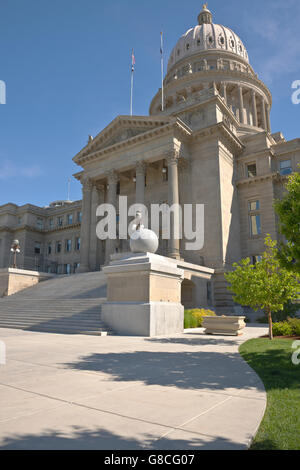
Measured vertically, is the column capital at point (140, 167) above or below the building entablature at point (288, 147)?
below

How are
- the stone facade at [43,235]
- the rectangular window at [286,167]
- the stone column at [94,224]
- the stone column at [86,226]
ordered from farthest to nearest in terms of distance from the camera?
the stone facade at [43,235] → the stone column at [94,224] → the stone column at [86,226] → the rectangular window at [286,167]

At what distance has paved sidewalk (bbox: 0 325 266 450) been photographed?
3.63 m

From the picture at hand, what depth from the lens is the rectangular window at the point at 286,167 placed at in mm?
40269

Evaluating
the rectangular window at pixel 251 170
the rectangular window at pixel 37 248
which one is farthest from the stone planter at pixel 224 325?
the rectangular window at pixel 37 248

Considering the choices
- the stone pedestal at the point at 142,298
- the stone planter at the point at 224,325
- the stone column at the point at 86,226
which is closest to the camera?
the stone pedestal at the point at 142,298

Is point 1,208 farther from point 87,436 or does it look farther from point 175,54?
point 87,436

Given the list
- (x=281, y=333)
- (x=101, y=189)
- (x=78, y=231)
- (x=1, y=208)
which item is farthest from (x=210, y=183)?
(x=1, y=208)

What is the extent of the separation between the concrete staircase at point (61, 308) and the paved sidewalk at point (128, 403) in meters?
8.72

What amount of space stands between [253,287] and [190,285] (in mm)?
17984

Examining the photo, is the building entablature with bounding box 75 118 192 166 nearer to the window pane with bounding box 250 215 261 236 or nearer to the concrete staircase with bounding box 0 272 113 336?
the window pane with bounding box 250 215 261 236

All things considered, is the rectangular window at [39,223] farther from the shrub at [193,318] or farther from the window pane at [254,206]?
the shrub at [193,318]

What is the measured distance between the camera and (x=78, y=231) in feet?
196
